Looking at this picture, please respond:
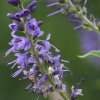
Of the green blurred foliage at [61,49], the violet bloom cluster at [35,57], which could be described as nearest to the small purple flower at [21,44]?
the violet bloom cluster at [35,57]

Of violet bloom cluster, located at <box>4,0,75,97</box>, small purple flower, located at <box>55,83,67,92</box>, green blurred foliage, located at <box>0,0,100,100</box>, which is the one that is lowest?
green blurred foliage, located at <box>0,0,100,100</box>

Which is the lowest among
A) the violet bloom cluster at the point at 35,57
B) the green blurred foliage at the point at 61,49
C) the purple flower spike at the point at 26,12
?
the green blurred foliage at the point at 61,49

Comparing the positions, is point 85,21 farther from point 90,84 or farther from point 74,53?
point 74,53

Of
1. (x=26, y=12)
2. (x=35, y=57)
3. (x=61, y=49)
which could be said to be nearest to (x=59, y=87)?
(x=35, y=57)

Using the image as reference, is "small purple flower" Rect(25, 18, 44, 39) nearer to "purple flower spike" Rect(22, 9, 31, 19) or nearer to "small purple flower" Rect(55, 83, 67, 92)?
"purple flower spike" Rect(22, 9, 31, 19)

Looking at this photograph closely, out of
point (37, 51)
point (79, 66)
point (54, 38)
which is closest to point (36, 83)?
point (37, 51)

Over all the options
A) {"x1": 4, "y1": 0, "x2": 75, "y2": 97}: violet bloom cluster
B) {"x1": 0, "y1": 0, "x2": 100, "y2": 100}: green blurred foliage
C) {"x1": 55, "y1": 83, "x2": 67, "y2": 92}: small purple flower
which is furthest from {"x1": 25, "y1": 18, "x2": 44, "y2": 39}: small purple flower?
{"x1": 0, "y1": 0, "x2": 100, "y2": 100}: green blurred foliage

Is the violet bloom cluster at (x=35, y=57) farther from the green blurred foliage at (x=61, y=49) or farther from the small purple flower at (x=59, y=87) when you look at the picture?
the green blurred foliage at (x=61, y=49)

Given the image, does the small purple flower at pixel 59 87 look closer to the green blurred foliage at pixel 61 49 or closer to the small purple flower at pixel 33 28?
the small purple flower at pixel 33 28

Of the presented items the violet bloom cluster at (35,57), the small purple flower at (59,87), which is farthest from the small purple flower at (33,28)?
the small purple flower at (59,87)

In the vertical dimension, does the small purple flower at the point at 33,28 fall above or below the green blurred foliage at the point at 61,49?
above

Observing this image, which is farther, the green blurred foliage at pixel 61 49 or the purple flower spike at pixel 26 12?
the green blurred foliage at pixel 61 49
